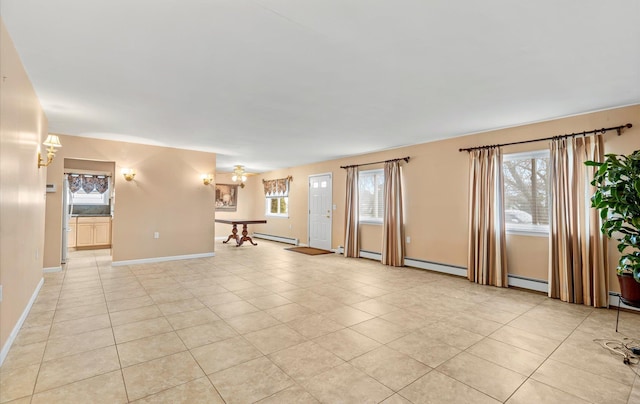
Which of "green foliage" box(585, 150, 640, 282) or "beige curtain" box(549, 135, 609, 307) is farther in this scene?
"beige curtain" box(549, 135, 609, 307)

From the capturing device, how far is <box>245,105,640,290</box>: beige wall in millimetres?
3836

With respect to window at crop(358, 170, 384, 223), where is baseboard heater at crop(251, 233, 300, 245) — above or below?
below

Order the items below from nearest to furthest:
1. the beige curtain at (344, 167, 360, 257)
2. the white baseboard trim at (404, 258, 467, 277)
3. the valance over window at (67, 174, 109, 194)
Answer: the white baseboard trim at (404, 258, 467, 277) → the beige curtain at (344, 167, 360, 257) → the valance over window at (67, 174, 109, 194)

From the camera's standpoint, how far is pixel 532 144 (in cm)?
442

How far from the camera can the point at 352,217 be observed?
7.16 m

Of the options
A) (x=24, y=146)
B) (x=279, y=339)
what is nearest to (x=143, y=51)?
(x=24, y=146)

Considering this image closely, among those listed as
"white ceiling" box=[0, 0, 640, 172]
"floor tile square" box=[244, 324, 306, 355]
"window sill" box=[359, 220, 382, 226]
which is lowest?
"floor tile square" box=[244, 324, 306, 355]

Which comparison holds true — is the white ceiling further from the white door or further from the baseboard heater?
the baseboard heater

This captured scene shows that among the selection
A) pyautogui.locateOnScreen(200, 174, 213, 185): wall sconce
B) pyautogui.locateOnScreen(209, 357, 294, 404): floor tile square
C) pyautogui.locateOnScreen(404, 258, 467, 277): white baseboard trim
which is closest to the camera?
pyautogui.locateOnScreen(209, 357, 294, 404): floor tile square

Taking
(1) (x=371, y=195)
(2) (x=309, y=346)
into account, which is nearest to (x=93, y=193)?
(1) (x=371, y=195)

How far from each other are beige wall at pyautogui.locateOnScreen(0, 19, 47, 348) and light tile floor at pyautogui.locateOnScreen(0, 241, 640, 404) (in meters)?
0.39

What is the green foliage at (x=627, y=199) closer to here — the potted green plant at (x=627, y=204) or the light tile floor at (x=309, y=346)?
the potted green plant at (x=627, y=204)

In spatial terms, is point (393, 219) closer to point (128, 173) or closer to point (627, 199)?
point (627, 199)

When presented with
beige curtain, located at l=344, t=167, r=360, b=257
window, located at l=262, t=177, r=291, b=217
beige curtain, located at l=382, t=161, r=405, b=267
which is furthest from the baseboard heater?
beige curtain, located at l=382, t=161, r=405, b=267
